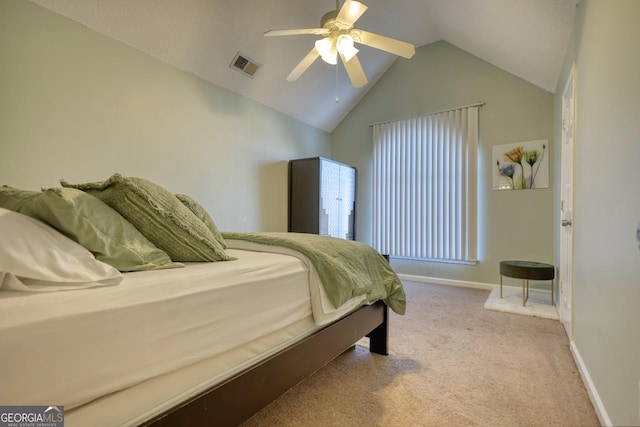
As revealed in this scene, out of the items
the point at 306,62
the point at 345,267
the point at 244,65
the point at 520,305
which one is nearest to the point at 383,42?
the point at 306,62

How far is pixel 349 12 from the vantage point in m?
1.98

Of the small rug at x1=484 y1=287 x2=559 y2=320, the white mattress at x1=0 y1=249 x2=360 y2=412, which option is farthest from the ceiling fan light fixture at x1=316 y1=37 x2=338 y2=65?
the small rug at x1=484 y1=287 x2=559 y2=320

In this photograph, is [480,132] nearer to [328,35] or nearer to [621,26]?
[328,35]

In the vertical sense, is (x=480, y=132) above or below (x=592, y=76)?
above

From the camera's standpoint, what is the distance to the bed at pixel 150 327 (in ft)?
2.07

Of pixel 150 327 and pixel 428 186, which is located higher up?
pixel 428 186

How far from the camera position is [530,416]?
4.39ft

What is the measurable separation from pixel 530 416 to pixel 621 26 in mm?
1609

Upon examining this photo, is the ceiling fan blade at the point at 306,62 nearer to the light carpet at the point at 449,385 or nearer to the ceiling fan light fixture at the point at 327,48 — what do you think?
the ceiling fan light fixture at the point at 327,48

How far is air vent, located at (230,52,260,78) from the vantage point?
3.03 m

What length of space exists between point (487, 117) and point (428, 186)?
1.08 meters

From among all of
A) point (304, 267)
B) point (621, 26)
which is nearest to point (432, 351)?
point (304, 267)

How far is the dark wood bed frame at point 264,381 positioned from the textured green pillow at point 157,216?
48 centimetres

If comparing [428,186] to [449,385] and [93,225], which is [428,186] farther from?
[93,225]
